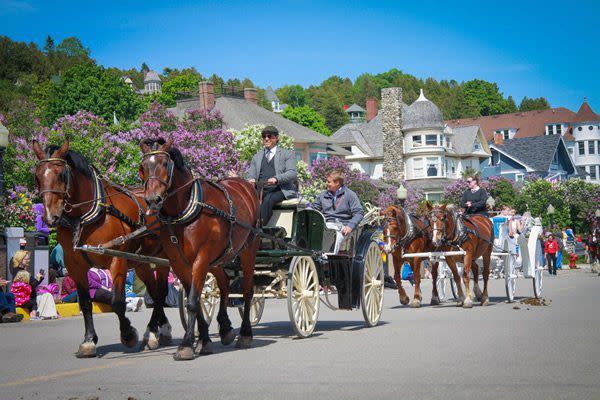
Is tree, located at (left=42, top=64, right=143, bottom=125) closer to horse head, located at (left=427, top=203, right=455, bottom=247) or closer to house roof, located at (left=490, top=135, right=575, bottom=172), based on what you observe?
house roof, located at (left=490, top=135, right=575, bottom=172)

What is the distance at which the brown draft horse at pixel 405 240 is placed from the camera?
776 inches

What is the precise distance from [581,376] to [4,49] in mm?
106209

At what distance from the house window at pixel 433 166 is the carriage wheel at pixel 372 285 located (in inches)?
3034

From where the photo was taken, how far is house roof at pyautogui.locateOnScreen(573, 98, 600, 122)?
393 feet

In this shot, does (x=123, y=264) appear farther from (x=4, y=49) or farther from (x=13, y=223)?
(x=4, y=49)

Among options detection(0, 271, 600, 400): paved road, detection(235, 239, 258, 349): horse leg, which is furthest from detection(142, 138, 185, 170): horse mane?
detection(0, 271, 600, 400): paved road

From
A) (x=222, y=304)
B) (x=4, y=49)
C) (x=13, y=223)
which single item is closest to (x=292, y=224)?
(x=222, y=304)

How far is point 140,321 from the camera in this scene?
17.4 meters

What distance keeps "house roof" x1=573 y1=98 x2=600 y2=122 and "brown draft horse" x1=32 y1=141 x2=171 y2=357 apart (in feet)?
381

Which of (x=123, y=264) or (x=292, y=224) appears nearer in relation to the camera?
(x=123, y=264)

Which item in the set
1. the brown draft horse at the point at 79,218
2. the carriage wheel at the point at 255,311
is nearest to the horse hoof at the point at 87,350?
the brown draft horse at the point at 79,218

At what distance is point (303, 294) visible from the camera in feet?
41.4

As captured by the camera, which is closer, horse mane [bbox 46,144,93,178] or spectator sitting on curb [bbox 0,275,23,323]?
horse mane [bbox 46,144,93,178]

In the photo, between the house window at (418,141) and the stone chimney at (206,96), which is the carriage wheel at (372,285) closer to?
the stone chimney at (206,96)
